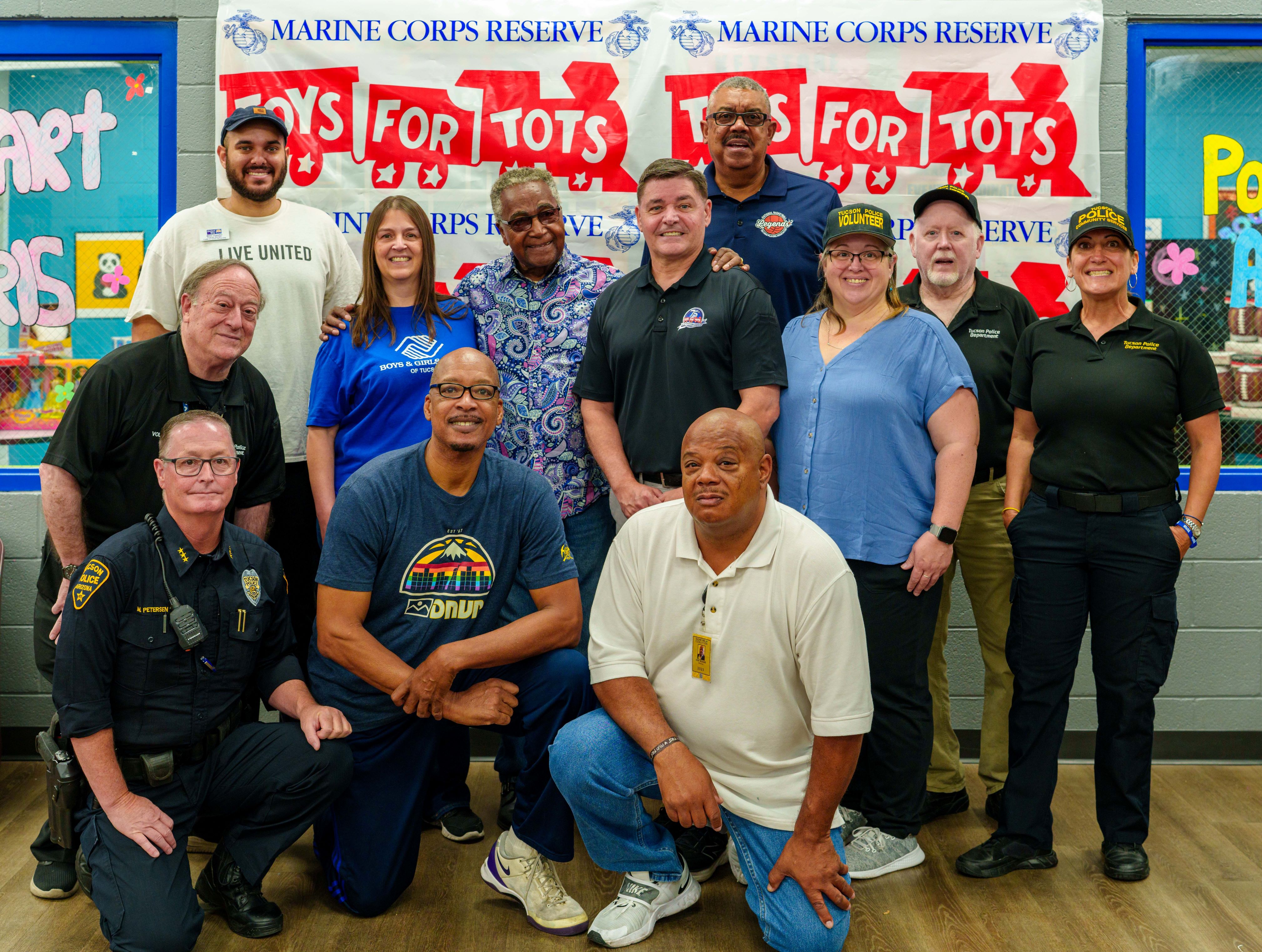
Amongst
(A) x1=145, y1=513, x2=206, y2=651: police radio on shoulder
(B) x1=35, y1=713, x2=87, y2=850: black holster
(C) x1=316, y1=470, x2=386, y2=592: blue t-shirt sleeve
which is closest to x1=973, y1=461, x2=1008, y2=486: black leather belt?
(C) x1=316, y1=470, x2=386, y2=592: blue t-shirt sleeve

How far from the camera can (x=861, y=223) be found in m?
2.53

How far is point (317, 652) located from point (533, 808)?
0.62 m

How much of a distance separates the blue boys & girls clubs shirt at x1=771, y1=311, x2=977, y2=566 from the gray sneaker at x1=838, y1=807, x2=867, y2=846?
66 cm

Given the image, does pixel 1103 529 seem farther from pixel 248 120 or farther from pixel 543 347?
pixel 248 120

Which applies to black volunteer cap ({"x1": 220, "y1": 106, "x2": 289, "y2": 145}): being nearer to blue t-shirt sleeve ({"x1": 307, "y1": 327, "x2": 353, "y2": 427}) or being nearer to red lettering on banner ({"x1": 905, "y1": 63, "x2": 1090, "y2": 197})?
blue t-shirt sleeve ({"x1": 307, "y1": 327, "x2": 353, "y2": 427})

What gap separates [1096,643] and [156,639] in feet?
7.19

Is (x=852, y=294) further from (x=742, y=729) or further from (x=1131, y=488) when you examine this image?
(x=742, y=729)

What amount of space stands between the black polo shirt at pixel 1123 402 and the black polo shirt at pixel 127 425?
201 cm

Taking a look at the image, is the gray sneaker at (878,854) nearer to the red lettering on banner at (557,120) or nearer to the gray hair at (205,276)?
the gray hair at (205,276)

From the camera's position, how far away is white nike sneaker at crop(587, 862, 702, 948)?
7.46 ft

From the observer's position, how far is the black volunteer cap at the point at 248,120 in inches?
116

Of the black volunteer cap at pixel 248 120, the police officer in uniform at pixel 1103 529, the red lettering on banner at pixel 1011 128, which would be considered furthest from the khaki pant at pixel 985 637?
the black volunteer cap at pixel 248 120

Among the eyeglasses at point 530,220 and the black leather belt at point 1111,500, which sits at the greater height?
the eyeglasses at point 530,220

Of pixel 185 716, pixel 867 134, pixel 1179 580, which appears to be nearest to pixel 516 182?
pixel 867 134
